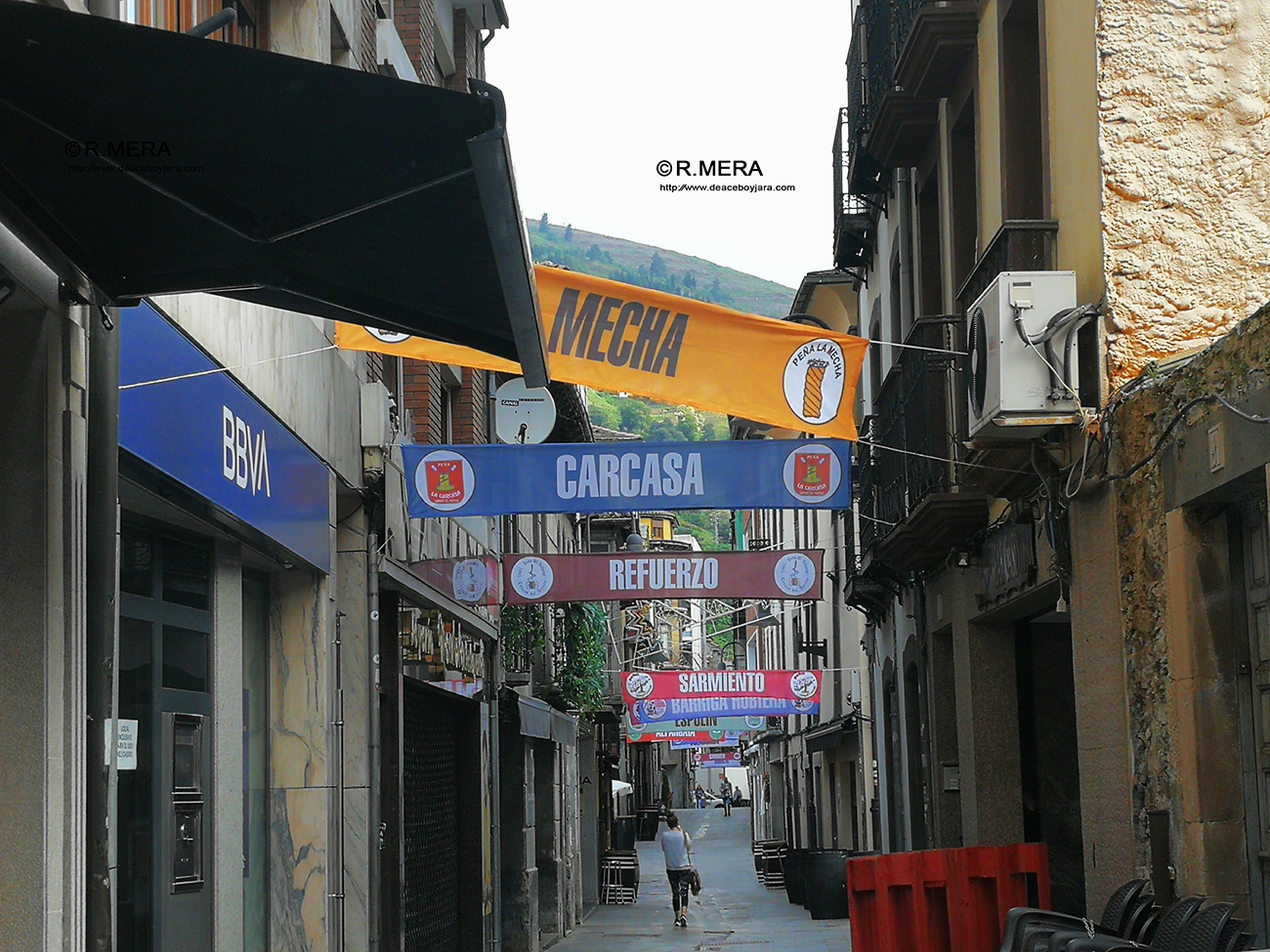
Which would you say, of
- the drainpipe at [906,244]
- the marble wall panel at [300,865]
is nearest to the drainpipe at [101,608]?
the marble wall panel at [300,865]

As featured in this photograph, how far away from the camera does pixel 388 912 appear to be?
42.6 feet

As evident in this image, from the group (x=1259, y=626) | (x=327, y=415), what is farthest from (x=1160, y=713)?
(x=327, y=415)

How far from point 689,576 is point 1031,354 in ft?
22.9

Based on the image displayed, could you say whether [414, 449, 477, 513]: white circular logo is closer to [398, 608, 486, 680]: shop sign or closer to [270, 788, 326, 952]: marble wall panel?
[398, 608, 486, 680]: shop sign

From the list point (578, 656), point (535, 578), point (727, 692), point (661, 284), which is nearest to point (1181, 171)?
point (535, 578)

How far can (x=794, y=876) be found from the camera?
29.0 meters

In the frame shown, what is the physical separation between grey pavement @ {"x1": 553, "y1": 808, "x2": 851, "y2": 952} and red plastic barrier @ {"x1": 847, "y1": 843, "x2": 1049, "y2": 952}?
9.92 meters

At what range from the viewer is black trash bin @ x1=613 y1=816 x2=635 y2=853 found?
43.2m

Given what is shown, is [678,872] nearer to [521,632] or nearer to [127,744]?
[521,632]

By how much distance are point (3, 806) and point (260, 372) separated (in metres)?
4.19

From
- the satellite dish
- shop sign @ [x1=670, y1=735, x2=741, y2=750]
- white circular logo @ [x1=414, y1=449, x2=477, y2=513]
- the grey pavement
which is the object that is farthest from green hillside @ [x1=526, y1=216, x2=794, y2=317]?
white circular logo @ [x1=414, y1=449, x2=477, y2=513]

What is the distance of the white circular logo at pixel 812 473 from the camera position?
12094 millimetres

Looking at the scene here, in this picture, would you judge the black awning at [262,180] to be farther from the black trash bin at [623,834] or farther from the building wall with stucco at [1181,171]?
the black trash bin at [623,834]

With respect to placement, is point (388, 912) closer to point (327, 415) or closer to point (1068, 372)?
point (327, 415)
